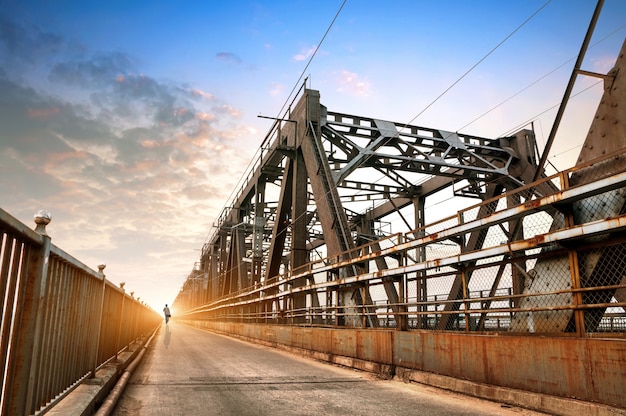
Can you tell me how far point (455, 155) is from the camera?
19.2 m

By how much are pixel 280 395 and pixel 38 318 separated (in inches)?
161

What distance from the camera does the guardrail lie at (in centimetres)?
303

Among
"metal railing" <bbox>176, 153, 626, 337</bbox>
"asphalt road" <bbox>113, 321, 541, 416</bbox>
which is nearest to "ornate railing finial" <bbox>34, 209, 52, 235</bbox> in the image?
"asphalt road" <bbox>113, 321, 541, 416</bbox>

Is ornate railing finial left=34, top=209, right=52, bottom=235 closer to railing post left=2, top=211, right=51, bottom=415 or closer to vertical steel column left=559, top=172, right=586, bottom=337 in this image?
railing post left=2, top=211, right=51, bottom=415

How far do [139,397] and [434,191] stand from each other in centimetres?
2040

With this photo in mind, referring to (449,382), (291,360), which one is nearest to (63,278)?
(449,382)

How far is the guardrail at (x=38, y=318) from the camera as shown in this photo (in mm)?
3033

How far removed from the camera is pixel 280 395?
666 centimetres

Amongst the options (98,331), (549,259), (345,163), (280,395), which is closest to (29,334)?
(98,331)

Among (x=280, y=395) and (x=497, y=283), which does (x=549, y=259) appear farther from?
(x=280, y=395)

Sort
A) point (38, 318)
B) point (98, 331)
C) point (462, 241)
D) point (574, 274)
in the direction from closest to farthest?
point (38, 318) < point (574, 274) < point (98, 331) < point (462, 241)

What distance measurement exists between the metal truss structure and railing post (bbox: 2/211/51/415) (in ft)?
18.1

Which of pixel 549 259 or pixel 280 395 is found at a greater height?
pixel 549 259

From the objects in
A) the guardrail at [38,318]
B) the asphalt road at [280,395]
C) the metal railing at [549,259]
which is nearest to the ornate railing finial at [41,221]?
the guardrail at [38,318]
